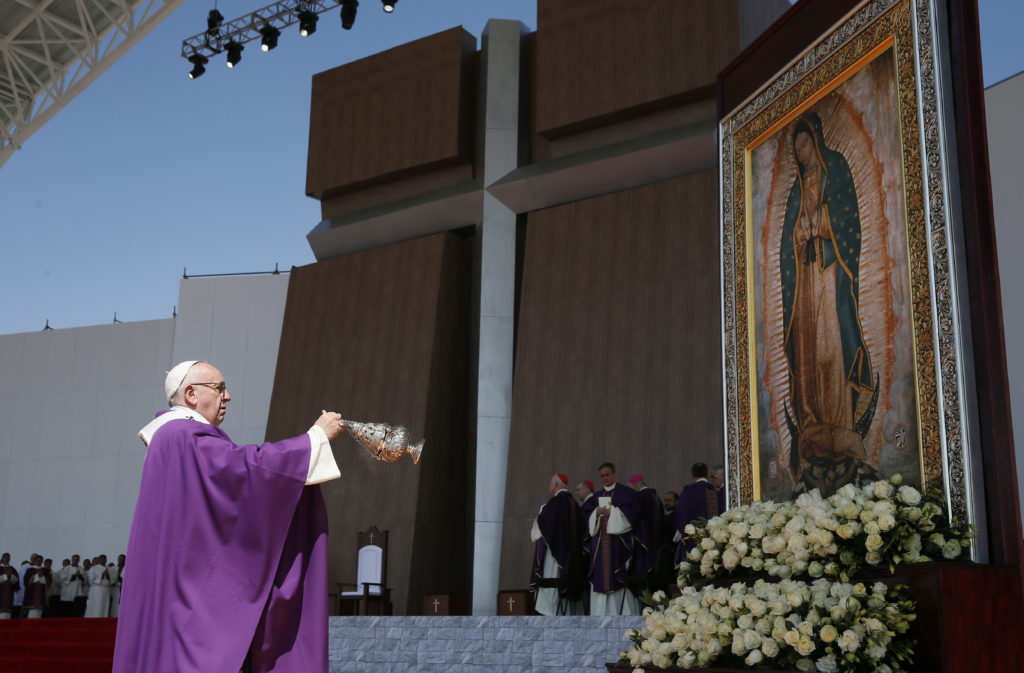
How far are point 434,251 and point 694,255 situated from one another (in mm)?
3897

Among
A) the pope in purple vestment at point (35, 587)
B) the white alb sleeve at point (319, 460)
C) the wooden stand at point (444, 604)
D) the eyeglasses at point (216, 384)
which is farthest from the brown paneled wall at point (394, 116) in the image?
the white alb sleeve at point (319, 460)

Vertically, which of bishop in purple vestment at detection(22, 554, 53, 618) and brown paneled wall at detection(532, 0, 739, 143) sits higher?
brown paneled wall at detection(532, 0, 739, 143)

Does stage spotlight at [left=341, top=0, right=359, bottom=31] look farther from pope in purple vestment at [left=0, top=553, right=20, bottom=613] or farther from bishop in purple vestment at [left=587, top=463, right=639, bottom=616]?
pope in purple vestment at [left=0, top=553, right=20, bottom=613]

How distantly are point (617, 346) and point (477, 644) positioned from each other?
4.54 meters

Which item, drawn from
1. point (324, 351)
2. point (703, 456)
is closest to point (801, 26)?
point (703, 456)

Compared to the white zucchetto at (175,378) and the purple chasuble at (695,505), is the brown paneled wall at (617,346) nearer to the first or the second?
the purple chasuble at (695,505)

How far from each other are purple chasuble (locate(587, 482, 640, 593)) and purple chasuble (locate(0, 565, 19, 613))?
1018cm

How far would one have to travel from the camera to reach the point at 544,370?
12.7 metres

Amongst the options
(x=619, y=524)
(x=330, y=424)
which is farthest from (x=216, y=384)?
(x=619, y=524)

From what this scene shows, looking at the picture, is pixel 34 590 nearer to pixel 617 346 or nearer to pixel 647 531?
pixel 617 346

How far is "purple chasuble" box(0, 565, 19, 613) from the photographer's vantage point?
1542cm

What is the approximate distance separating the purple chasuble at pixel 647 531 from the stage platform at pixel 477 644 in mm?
1740

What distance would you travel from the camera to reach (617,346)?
1219 cm

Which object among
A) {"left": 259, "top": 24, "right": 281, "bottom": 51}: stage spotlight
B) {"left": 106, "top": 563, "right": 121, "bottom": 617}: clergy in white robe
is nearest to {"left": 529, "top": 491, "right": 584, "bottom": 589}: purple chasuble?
{"left": 259, "top": 24, "right": 281, "bottom": 51}: stage spotlight
